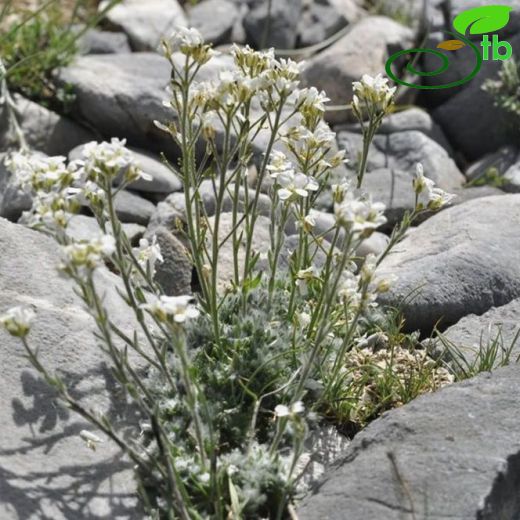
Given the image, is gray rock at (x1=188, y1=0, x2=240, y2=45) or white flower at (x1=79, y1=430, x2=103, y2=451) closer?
white flower at (x1=79, y1=430, x2=103, y2=451)

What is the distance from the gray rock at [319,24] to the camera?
7.35 metres

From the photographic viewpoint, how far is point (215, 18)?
7371mm

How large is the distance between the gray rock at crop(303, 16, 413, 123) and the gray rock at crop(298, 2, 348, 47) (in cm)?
19

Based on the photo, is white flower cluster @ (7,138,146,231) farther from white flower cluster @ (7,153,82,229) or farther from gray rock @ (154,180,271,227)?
gray rock @ (154,180,271,227)

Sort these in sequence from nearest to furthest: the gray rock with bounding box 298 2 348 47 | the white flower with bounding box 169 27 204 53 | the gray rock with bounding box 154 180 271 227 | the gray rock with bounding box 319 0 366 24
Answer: the white flower with bounding box 169 27 204 53
the gray rock with bounding box 154 180 271 227
the gray rock with bounding box 298 2 348 47
the gray rock with bounding box 319 0 366 24

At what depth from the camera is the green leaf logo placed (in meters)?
6.92

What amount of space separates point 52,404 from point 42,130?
2.60 metres

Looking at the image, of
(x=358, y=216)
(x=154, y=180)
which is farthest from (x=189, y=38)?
(x=154, y=180)

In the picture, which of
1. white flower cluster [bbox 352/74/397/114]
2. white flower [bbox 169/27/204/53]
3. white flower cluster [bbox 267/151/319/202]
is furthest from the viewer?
white flower cluster [bbox 352/74/397/114]

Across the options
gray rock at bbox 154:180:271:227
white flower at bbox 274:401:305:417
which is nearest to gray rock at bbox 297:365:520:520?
white flower at bbox 274:401:305:417

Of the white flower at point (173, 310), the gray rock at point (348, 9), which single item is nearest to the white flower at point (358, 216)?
the white flower at point (173, 310)

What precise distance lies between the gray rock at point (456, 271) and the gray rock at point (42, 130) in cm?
210

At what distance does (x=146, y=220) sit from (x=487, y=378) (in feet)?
7.40

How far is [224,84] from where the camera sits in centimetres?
330
